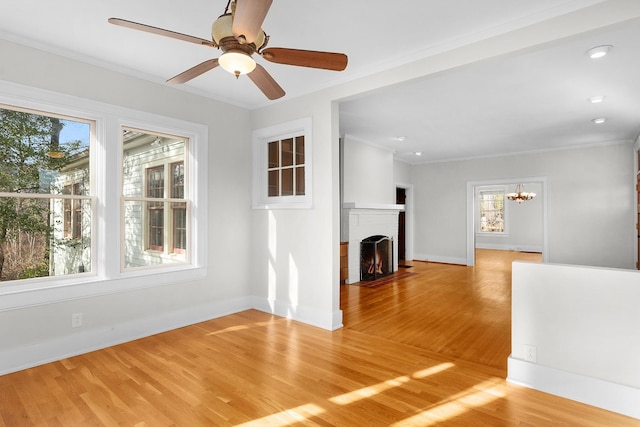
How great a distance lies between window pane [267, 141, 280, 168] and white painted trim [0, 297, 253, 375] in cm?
190

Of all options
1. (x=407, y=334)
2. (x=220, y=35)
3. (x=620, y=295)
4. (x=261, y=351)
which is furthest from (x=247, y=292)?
(x=620, y=295)

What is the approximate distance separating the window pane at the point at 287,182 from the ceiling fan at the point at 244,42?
2.00 m

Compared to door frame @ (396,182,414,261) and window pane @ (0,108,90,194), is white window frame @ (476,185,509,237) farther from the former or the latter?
window pane @ (0,108,90,194)

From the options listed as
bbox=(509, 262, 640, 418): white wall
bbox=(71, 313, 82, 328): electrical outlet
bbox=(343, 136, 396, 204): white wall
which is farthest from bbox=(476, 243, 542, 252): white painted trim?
bbox=(71, 313, 82, 328): electrical outlet

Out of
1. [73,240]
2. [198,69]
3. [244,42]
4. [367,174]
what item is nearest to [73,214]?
[73,240]

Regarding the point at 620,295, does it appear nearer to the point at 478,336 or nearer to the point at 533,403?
the point at 533,403

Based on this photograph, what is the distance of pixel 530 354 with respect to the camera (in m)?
2.55

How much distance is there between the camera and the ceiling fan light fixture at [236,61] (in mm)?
1840

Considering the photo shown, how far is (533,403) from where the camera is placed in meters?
2.30

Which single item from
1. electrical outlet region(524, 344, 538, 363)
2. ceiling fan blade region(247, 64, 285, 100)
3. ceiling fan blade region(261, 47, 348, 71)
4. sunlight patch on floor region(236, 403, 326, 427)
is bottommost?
sunlight patch on floor region(236, 403, 326, 427)

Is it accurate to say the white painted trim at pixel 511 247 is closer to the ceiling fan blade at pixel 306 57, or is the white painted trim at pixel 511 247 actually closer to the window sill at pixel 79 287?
the window sill at pixel 79 287

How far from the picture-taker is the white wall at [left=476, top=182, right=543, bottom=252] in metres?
11.7

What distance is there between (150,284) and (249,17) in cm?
304

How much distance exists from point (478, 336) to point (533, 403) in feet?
4.30
